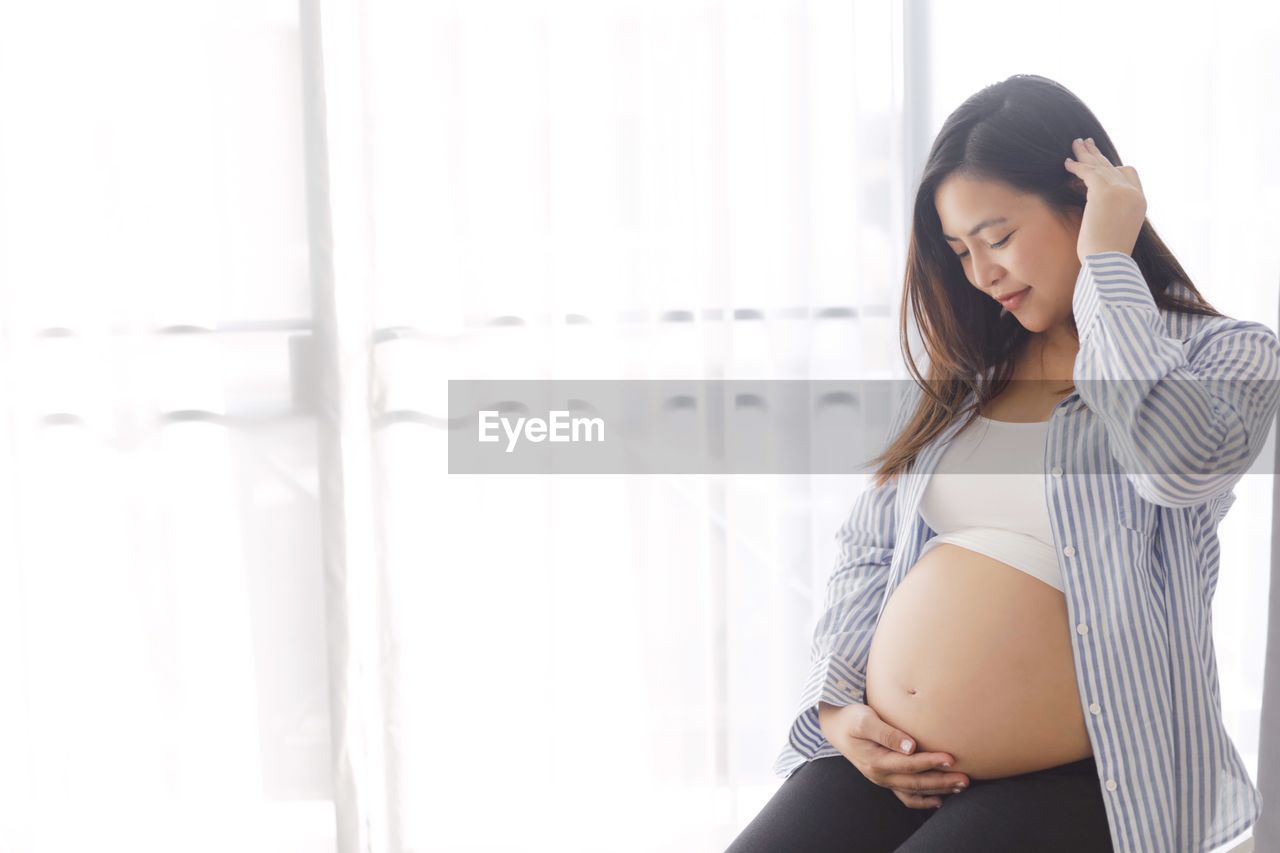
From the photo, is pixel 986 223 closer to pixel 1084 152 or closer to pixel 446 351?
pixel 1084 152

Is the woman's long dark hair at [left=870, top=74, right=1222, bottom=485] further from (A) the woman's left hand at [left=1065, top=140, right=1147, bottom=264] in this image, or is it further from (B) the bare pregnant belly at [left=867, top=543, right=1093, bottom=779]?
(B) the bare pregnant belly at [left=867, top=543, right=1093, bottom=779]

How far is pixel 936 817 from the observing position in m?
0.99

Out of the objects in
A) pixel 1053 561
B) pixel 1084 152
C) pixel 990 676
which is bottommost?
pixel 990 676

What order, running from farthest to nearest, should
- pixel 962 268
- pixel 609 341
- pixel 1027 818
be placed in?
pixel 609 341 → pixel 962 268 → pixel 1027 818

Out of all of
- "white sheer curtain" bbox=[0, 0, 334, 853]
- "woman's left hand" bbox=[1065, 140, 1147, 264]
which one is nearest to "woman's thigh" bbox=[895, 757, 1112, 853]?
"woman's left hand" bbox=[1065, 140, 1147, 264]

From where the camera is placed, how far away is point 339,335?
1.60m

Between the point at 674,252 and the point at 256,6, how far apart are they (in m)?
0.75

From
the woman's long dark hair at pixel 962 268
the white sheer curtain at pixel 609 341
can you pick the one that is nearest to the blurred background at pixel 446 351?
the white sheer curtain at pixel 609 341

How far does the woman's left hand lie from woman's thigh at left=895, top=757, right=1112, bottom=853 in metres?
0.51

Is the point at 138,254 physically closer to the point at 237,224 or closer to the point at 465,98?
the point at 237,224
